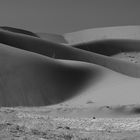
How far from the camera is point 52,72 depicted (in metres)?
18.4

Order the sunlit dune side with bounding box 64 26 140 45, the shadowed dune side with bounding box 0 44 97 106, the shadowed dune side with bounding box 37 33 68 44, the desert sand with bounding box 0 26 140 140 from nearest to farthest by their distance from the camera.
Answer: the desert sand with bounding box 0 26 140 140 < the shadowed dune side with bounding box 0 44 97 106 < the shadowed dune side with bounding box 37 33 68 44 < the sunlit dune side with bounding box 64 26 140 45

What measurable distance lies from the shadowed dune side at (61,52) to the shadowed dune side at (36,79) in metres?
9.35

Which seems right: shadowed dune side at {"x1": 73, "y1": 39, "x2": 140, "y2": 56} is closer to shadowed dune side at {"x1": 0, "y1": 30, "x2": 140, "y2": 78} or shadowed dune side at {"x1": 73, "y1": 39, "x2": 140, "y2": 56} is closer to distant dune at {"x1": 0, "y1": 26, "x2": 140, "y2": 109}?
shadowed dune side at {"x1": 0, "y1": 30, "x2": 140, "y2": 78}

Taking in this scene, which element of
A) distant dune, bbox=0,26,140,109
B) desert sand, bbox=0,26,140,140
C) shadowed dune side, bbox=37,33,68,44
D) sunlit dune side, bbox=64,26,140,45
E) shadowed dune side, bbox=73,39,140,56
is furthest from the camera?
sunlit dune side, bbox=64,26,140,45

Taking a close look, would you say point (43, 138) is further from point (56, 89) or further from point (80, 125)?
point (56, 89)

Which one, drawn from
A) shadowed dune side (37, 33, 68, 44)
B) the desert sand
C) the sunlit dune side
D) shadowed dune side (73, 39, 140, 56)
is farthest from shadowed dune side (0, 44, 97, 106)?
the sunlit dune side

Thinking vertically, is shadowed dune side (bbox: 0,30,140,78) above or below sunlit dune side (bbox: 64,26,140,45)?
below

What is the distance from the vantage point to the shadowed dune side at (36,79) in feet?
52.9

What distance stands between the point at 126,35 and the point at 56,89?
65922 millimetres

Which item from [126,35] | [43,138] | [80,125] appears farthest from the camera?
[126,35]

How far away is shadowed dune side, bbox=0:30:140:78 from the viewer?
29.5 metres

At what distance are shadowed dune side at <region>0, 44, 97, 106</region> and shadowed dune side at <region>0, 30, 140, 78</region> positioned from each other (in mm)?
9349

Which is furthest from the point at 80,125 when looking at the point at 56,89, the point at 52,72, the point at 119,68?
the point at 119,68

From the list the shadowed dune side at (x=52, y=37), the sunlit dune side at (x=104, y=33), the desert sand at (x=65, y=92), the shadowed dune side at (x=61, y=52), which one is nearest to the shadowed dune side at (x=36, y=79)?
the desert sand at (x=65, y=92)
